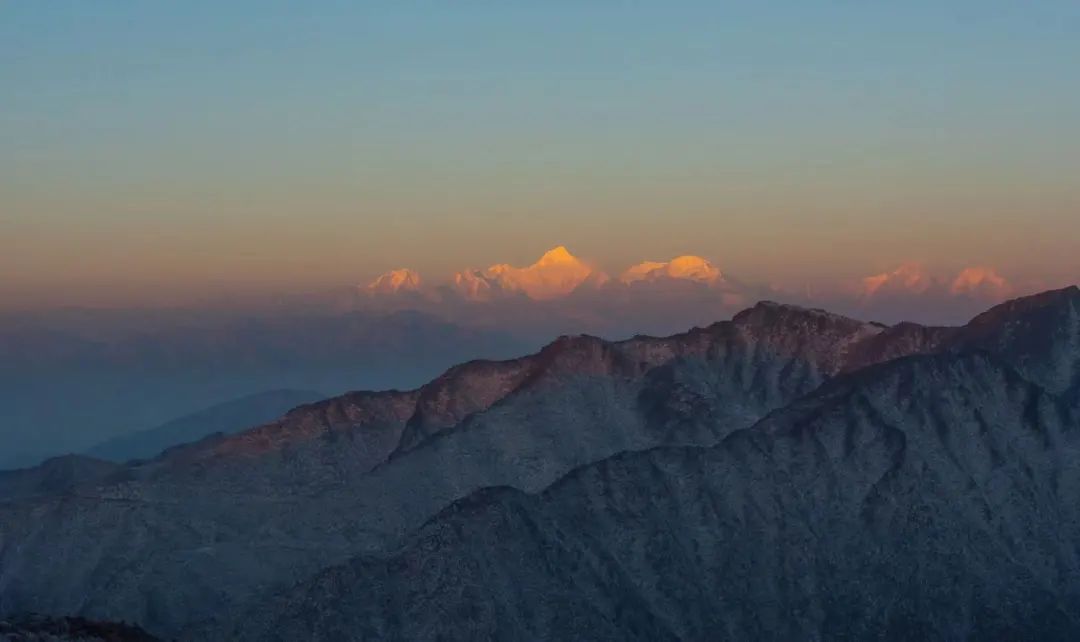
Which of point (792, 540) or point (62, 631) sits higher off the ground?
point (62, 631)

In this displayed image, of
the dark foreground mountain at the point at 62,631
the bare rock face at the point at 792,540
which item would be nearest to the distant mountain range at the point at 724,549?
the bare rock face at the point at 792,540

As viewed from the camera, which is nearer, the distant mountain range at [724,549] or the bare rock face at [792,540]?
the bare rock face at [792,540]

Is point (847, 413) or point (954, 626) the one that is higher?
point (847, 413)

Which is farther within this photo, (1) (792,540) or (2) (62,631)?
(1) (792,540)

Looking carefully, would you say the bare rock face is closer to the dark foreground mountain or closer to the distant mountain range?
the distant mountain range

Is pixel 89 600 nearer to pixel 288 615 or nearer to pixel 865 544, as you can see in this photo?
pixel 288 615

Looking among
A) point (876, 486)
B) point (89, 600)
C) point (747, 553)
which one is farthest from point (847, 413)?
point (89, 600)

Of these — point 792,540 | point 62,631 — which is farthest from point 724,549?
point 62,631

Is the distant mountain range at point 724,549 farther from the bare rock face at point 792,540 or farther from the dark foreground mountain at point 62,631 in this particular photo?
the dark foreground mountain at point 62,631

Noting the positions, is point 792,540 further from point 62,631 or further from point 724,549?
point 62,631
